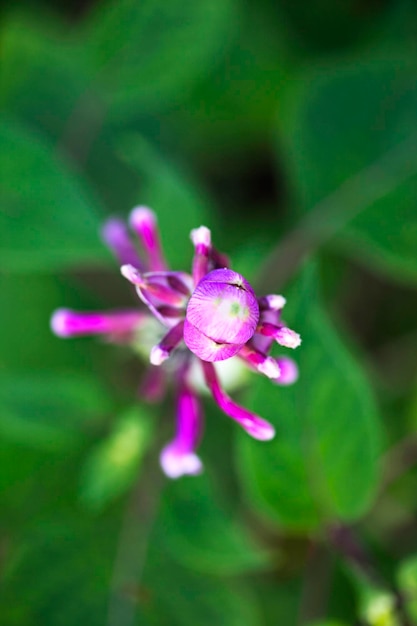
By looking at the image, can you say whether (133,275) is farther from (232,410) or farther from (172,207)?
(172,207)

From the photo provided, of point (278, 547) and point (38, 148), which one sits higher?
point (38, 148)

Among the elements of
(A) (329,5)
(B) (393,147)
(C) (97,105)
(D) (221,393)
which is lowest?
(D) (221,393)

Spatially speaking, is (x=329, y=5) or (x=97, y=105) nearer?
(x=97, y=105)

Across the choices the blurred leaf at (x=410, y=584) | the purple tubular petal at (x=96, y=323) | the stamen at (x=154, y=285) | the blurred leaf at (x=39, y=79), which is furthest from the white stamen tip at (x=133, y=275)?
the blurred leaf at (x=39, y=79)

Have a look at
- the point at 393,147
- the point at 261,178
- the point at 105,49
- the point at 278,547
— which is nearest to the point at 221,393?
the point at 393,147

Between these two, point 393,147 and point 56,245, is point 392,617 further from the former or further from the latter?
point 393,147

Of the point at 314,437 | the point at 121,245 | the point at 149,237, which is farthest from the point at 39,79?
the point at 314,437

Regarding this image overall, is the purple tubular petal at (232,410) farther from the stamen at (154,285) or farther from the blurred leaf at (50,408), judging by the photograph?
the blurred leaf at (50,408)
